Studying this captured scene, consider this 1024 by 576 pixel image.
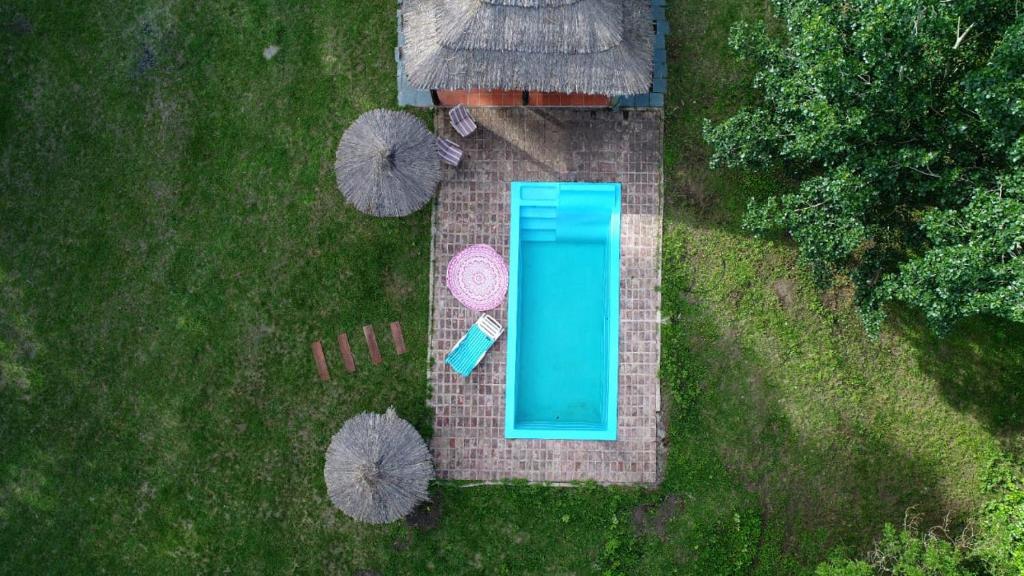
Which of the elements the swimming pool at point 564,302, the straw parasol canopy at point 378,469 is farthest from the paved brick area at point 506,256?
the straw parasol canopy at point 378,469

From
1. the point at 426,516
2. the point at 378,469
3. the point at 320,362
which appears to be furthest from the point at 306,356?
the point at 426,516

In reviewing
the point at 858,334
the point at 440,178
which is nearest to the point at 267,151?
the point at 440,178

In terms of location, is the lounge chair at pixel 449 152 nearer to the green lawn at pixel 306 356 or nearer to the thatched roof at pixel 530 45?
the green lawn at pixel 306 356

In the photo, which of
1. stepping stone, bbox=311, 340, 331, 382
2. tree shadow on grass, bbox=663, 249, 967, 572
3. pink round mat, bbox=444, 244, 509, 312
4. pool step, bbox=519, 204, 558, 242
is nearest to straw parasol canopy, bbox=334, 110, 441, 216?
pink round mat, bbox=444, 244, 509, 312

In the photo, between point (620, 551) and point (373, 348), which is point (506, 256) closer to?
point (373, 348)

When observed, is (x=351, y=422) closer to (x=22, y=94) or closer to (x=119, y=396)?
(x=119, y=396)

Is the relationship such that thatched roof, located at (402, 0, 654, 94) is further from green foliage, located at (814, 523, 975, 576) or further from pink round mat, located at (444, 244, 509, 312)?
green foliage, located at (814, 523, 975, 576)
